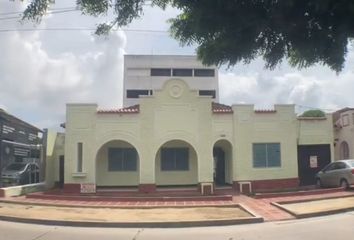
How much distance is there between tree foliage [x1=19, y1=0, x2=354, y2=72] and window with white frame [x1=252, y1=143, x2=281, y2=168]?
886 inches

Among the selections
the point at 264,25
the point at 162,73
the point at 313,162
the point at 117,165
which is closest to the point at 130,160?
the point at 117,165

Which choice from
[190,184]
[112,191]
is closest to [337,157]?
[190,184]

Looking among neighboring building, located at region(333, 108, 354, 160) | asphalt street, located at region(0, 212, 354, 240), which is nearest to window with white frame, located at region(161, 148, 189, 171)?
neighboring building, located at region(333, 108, 354, 160)

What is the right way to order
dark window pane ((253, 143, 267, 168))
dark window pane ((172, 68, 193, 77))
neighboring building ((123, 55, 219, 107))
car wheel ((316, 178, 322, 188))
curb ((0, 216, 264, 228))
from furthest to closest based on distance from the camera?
dark window pane ((172, 68, 193, 77))
neighboring building ((123, 55, 219, 107))
dark window pane ((253, 143, 267, 168))
car wheel ((316, 178, 322, 188))
curb ((0, 216, 264, 228))

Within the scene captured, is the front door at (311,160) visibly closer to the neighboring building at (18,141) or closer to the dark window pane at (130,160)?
the dark window pane at (130,160)

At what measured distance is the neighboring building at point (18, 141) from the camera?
2839cm

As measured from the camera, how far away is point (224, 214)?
1750 centimetres

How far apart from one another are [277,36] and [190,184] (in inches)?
930

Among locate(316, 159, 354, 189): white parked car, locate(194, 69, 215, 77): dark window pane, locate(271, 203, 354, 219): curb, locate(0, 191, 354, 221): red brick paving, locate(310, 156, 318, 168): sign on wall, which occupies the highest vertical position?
locate(194, 69, 215, 77): dark window pane

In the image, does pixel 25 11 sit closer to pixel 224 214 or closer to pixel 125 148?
pixel 224 214

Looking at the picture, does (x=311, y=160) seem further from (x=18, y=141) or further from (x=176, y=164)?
(x=18, y=141)

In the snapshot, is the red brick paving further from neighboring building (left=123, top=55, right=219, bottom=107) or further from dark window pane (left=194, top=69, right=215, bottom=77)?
dark window pane (left=194, top=69, right=215, bottom=77)

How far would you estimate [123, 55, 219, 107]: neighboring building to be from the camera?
7631 cm

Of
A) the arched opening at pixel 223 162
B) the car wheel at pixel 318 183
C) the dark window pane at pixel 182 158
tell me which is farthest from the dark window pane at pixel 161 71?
the car wheel at pixel 318 183
